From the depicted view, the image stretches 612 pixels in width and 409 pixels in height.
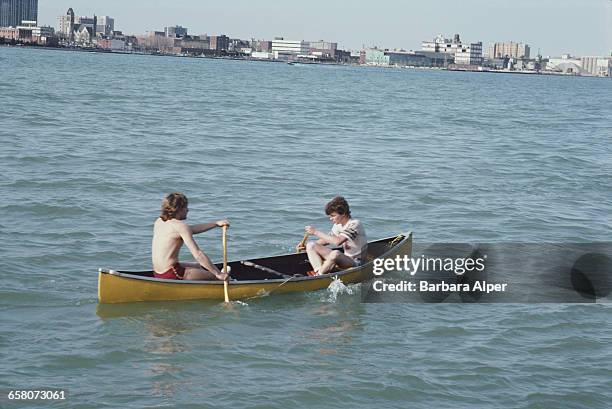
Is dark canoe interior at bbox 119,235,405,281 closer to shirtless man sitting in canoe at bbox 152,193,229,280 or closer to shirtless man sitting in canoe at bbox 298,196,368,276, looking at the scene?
shirtless man sitting in canoe at bbox 298,196,368,276

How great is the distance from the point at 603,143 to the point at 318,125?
1366 centimetres

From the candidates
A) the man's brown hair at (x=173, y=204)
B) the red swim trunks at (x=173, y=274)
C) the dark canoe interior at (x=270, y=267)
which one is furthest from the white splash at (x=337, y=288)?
the man's brown hair at (x=173, y=204)

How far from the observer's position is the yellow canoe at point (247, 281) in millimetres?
13594

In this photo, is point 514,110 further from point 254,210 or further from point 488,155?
point 254,210

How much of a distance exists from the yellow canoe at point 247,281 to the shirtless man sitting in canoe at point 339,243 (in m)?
0.18

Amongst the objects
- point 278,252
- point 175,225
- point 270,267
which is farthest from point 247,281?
point 278,252

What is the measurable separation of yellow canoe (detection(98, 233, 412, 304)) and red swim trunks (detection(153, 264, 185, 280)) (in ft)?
0.41

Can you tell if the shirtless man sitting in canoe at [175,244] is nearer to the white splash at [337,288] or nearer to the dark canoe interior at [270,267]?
the dark canoe interior at [270,267]

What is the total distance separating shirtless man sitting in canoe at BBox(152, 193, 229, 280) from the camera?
13391 mm

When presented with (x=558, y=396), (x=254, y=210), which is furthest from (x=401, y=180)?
(x=558, y=396)

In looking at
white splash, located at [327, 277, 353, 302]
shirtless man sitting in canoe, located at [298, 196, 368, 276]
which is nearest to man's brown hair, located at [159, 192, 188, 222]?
shirtless man sitting in canoe, located at [298, 196, 368, 276]

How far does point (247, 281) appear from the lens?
14.3 meters

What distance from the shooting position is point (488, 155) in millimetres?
37594

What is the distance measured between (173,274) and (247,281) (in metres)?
1.10
